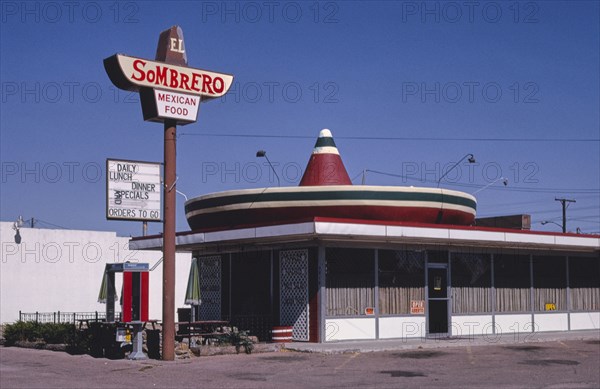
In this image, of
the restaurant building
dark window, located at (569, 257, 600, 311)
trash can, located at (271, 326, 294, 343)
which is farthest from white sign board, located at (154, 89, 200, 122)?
dark window, located at (569, 257, 600, 311)

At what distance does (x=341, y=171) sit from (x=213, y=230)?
199 inches

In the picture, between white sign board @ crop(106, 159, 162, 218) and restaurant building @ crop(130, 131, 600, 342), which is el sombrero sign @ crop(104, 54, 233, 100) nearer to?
white sign board @ crop(106, 159, 162, 218)

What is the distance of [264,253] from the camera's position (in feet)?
90.6

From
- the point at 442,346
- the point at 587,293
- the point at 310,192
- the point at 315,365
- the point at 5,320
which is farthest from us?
the point at 5,320

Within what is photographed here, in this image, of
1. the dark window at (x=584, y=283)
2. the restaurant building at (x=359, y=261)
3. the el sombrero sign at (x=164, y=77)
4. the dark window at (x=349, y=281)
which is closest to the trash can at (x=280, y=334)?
the restaurant building at (x=359, y=261)

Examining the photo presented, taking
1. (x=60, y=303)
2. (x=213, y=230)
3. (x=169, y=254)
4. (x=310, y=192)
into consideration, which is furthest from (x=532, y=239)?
(x=60, y=303)

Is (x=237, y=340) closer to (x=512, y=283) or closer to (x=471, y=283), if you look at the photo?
(x=471, y=283)

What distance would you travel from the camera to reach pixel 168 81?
2183cm

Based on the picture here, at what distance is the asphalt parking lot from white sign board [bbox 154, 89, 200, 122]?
20.2 feet

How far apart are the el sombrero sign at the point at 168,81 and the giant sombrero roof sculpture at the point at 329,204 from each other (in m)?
4.47

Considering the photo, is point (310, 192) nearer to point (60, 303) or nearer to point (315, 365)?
point (315, 365)

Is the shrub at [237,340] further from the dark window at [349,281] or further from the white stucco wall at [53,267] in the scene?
the white stucco wall at [53,267]

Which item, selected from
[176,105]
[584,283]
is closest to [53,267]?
[176,105]

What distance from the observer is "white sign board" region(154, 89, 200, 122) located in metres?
21.6
